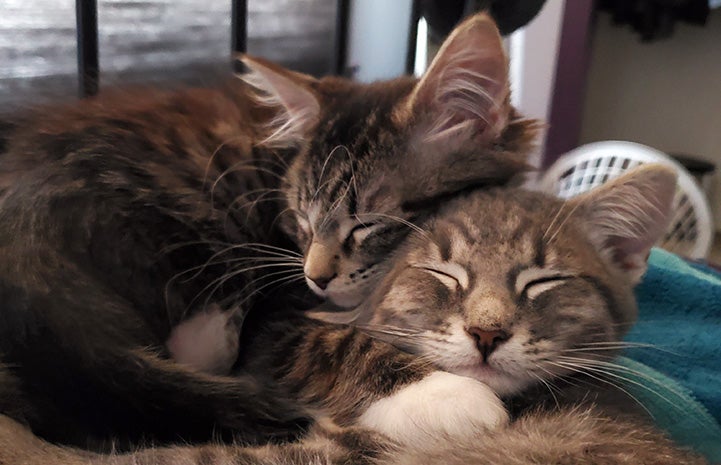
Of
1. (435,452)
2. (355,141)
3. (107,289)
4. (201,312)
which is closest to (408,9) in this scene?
(355,141)

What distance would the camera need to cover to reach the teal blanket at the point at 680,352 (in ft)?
3.60

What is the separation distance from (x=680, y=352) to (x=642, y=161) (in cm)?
104

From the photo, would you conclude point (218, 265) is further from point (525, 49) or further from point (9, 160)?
point (525, 49)

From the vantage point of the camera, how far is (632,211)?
1.01 meters

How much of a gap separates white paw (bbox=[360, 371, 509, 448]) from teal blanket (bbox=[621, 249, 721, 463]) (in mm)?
232

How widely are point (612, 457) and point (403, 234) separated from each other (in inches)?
17.8

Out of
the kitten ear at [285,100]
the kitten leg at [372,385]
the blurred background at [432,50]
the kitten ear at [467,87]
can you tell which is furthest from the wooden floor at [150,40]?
the kitten leg at [372,385]

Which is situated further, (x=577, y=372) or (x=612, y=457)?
(x=577, y=372)

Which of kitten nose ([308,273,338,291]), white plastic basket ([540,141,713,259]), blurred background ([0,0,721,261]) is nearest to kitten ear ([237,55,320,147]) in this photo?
blurred background ([0,0,721,261])

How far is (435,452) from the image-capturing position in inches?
30.4

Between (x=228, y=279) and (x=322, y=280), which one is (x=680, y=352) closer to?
(x=322, y=280)

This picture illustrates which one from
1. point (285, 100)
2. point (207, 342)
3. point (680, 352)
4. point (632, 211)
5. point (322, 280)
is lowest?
point (680, 352)

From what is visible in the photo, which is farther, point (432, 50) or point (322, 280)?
point (432, 50)

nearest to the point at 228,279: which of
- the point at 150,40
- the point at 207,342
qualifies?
the point at 207,342
